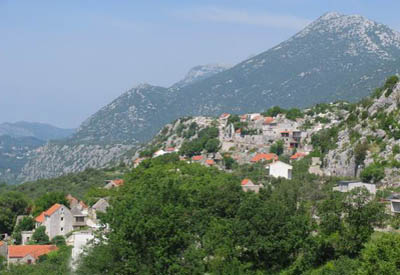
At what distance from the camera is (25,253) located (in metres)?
47.8

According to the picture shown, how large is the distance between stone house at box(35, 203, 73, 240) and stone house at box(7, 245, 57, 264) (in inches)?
278

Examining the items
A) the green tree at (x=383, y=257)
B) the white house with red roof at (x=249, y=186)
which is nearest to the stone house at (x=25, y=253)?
the white house with red roof at (x=249, y=186)

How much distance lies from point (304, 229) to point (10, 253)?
78.4 feet

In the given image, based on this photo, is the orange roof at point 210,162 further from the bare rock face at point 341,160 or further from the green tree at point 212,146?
the bare rock face at point 341,160

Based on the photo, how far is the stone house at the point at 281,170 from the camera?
225ft

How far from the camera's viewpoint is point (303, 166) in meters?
71.0

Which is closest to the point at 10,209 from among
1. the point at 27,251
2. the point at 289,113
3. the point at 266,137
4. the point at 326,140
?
the point at 27,251

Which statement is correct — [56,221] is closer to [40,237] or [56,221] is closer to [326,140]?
[40,237]

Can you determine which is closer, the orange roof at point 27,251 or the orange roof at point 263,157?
the orange roof at point 27,251

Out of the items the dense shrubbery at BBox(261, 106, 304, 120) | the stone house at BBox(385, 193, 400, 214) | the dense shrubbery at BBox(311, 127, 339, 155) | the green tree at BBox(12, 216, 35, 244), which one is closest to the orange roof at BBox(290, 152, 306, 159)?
the dense shrubbery at BBox(311, 127, 339, 155)

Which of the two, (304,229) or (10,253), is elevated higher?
(304,229)

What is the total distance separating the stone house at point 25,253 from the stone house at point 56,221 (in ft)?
23.1

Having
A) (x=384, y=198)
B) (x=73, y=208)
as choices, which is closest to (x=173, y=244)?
(x=384, y=198)

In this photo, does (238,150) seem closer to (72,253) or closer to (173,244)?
(72,253)
